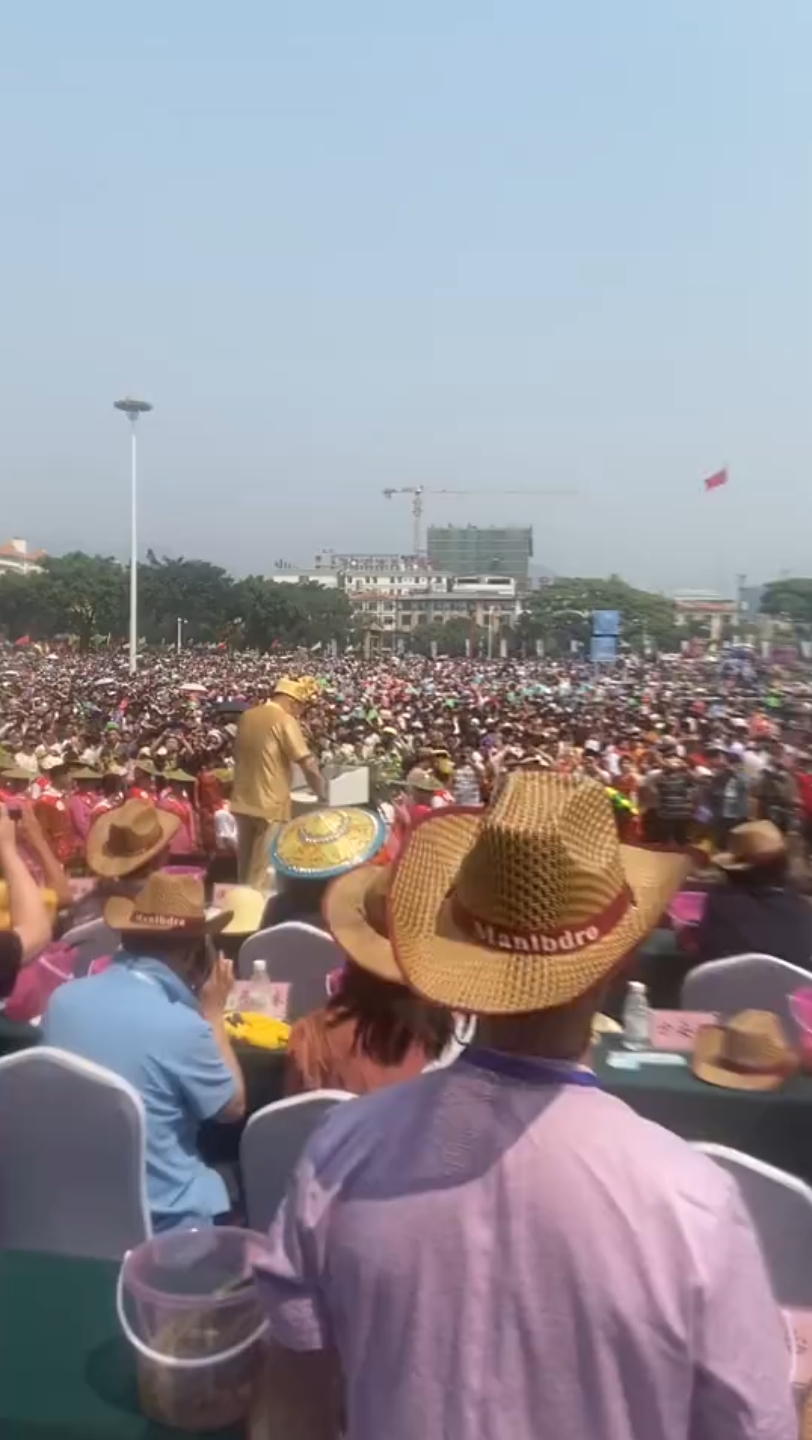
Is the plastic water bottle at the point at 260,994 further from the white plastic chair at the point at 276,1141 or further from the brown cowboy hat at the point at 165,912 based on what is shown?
the white plastic chair at the point at 276,1141

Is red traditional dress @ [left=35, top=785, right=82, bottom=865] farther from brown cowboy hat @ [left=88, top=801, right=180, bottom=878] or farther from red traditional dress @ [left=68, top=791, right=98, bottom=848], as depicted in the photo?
brown cowboy hat @ [left=88, top=801, right=180, bottom=878]

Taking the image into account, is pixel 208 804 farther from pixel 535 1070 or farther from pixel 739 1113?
pixel 535 1070

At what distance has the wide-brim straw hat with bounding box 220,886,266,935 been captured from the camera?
559 cm

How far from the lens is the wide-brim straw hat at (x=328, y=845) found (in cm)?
545

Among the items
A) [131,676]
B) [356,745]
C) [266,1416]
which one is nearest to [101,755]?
[356,745]

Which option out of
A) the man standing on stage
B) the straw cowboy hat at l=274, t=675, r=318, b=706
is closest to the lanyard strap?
the man standing on stage

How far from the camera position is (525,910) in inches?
53.6

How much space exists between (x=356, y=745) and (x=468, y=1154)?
18.4 m

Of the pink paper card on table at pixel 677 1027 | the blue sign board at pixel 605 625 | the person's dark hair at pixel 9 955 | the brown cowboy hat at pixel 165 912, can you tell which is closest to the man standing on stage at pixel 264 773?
the pink paper card on table at pixel 677 1027

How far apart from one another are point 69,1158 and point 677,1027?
2.01 metres

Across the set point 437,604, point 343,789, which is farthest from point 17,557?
point 343,789

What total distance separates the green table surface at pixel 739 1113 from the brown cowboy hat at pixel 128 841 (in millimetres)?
2114

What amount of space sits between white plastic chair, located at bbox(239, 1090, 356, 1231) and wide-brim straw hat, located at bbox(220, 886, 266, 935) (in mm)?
2726

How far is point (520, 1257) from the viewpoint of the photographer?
1276mm
